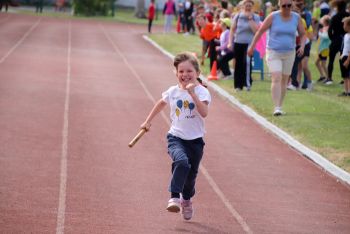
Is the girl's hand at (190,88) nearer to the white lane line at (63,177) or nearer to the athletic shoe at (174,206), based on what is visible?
the athletic shoe at (174,206)

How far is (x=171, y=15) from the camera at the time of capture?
41.5m

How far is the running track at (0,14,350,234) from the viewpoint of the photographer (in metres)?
8.60

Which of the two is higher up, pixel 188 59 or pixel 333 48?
pixel 188 59

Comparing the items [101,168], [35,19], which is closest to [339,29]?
[101,168]

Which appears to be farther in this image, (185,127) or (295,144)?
(295,144)

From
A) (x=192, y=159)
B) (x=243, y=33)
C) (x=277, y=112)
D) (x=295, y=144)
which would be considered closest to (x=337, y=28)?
(x=243, y=33)

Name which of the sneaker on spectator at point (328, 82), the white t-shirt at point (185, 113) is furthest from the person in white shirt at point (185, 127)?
the sneaker on spectator at point (328, 82)

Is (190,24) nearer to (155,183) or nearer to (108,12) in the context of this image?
(108,12)

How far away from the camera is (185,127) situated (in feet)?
27.5

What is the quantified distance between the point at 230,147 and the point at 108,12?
46988 mm

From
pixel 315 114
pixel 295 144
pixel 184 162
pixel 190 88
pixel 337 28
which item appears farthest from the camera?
pixel 337 28

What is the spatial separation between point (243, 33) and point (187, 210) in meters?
11.3

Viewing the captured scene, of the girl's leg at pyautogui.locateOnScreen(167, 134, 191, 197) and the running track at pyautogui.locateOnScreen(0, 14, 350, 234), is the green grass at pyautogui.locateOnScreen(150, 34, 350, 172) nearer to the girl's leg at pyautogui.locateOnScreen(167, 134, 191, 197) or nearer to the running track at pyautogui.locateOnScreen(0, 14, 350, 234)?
the running track at pyautogui.locateOnScreen(0, 14, 350, 234)

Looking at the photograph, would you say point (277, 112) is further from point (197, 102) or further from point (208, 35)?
point (208, 35)
